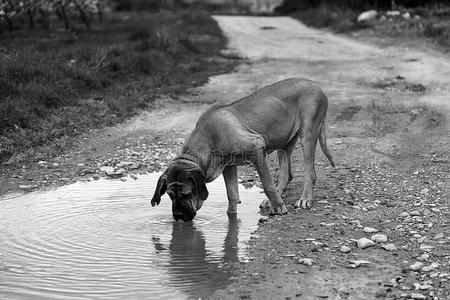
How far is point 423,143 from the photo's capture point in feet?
40.1

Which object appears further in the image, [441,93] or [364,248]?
[441,93]

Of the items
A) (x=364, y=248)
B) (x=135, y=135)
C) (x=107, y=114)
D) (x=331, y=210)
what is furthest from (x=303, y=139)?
(x=107, y=114)

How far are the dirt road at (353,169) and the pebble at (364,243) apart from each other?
46 mm

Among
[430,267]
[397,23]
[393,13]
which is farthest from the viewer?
[393,13]

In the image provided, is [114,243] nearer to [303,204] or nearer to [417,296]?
[303,204]

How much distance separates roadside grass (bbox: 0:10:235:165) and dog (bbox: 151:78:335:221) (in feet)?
13.2

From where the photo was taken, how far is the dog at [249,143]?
812cm

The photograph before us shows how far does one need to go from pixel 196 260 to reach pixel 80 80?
9.51 meters

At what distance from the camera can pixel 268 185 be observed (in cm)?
881

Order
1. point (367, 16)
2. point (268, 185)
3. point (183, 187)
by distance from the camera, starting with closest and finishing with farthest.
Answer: point (183, 187) → point (268, 185) → point (367, 16)

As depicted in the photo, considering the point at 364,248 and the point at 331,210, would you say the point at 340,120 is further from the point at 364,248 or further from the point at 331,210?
the point at 364,248

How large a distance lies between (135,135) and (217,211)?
14.5 feet

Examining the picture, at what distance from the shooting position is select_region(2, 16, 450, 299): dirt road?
6828mm

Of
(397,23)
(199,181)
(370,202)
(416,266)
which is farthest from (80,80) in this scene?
(397,23)
